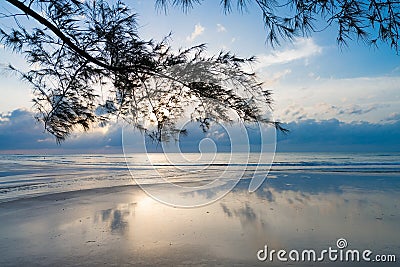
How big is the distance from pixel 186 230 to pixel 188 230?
0.11ft

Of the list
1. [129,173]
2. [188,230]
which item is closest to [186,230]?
[188,230]

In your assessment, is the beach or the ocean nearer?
the beach

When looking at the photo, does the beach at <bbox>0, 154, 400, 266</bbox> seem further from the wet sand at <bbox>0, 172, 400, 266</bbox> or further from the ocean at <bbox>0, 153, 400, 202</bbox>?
the ocean at <bbox>0, 153, 400, 202</bbox>

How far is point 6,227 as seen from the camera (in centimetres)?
568

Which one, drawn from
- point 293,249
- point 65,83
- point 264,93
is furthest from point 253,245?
point 65,83

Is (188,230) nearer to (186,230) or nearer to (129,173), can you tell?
(186,230)

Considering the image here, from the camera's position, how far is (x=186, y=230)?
197 inches

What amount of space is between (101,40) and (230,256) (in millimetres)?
3042

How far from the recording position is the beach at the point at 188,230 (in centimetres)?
385

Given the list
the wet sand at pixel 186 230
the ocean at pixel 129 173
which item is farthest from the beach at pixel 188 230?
the ocean at pixel 129 173

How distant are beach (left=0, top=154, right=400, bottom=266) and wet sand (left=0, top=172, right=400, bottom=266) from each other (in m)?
0.01

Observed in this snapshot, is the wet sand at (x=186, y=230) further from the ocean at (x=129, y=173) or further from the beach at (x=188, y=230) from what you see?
the ocean at (x=129, y=173)

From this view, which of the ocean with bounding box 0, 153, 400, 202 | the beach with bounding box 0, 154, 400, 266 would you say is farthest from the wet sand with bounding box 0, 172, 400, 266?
the ocean with bounding box 0, 153, 400, 202

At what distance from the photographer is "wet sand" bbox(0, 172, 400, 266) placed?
12.7 feet
